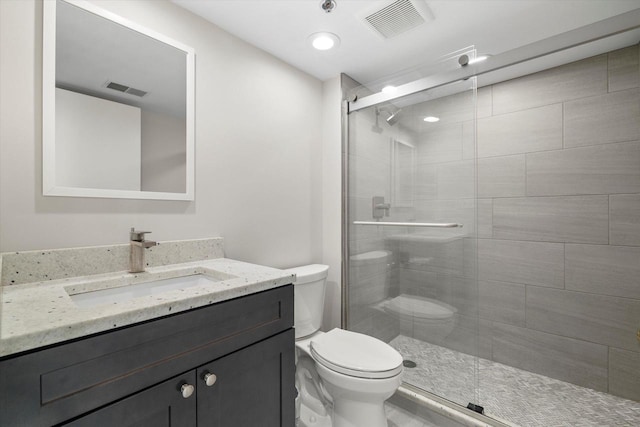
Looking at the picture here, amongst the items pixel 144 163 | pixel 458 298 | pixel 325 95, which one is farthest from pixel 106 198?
pixel 458 298

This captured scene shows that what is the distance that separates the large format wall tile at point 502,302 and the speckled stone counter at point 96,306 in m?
1.84

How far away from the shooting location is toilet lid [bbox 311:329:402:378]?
1.34 metres

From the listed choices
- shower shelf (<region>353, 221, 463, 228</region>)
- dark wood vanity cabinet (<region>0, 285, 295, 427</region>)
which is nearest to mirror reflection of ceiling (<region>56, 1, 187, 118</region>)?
dark wood vanity cabinet (<region>0, 285, 295, 427</region>)

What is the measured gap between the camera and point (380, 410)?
1.41 metres

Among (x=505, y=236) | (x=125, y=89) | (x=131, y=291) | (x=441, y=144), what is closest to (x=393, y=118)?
(x=441, y=144)

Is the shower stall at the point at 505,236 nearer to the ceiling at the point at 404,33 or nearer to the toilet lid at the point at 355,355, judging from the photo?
the ceiling at the point at 404,33

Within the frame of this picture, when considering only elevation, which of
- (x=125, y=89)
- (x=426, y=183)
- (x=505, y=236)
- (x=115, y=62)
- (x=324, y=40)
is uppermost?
(x=324, y=40)

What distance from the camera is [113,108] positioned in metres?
1.25

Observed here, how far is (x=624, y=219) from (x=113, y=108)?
285 centimetres

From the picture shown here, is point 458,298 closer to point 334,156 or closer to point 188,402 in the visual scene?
point 334,156

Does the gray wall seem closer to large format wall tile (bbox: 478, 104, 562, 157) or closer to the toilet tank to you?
the toilet tank

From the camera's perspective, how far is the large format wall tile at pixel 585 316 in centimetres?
178

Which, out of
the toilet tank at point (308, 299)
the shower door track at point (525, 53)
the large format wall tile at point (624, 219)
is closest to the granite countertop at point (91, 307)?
the toilet tank at point (308, 299)

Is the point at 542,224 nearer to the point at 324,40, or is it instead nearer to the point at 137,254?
the point at 324,40
